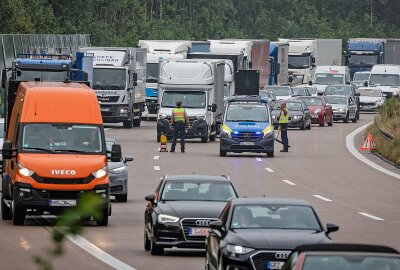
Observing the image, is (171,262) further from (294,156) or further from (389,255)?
(294,156)

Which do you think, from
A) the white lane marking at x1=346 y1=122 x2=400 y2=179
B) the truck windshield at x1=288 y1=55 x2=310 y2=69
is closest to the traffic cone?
the white lane marking at x1=346 y1=122 x2=400 y2=179

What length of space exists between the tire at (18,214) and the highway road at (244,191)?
193 mm

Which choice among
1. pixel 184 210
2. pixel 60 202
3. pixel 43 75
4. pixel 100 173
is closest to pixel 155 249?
pixel 184 210

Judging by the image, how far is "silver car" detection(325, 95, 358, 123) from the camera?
7100 cm

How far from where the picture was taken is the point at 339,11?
531ft

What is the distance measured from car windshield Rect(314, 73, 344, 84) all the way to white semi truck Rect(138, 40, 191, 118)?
731 inches

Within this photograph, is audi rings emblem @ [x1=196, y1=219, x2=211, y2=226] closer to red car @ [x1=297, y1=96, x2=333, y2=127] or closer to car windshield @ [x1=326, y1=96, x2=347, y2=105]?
red car @ [x1=297, y1=96, x2=333, y2=127]

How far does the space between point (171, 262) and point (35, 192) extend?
16.9ft

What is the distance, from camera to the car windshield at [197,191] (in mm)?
20547

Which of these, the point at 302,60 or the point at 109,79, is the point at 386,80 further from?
the point at 109,79

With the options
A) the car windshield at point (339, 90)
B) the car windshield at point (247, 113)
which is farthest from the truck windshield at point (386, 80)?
the car windshield at point (247, 113)

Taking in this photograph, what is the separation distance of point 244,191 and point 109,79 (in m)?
27.7

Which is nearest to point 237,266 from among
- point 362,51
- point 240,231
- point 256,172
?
point 240,231

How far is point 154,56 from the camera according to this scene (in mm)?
70375
